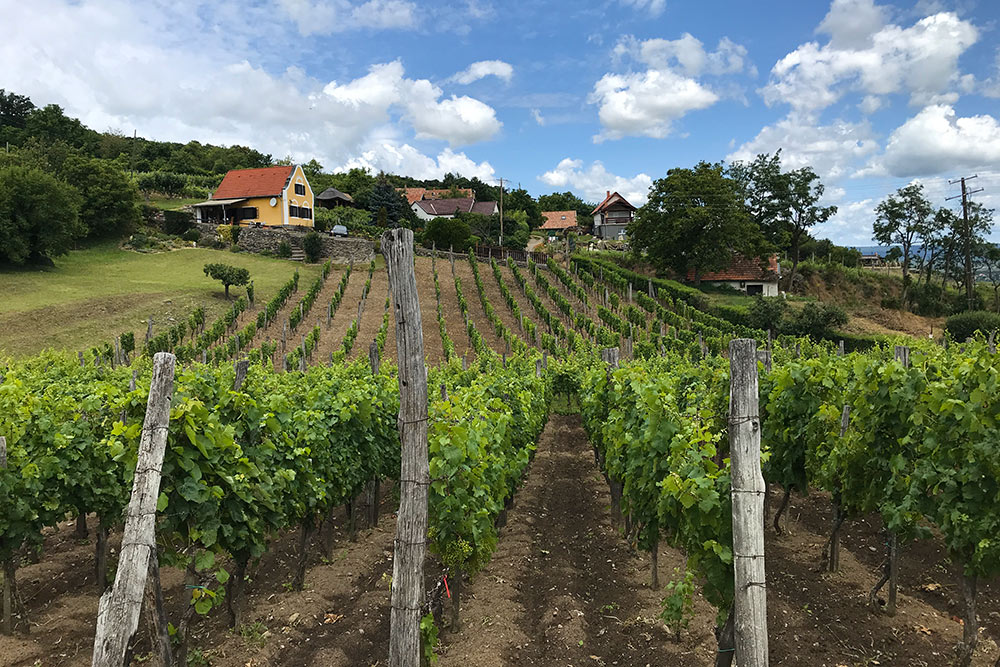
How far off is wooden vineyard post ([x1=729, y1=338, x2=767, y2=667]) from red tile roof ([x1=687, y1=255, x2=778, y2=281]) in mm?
39547

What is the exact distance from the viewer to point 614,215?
61.3m

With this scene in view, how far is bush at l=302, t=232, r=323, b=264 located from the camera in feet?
129

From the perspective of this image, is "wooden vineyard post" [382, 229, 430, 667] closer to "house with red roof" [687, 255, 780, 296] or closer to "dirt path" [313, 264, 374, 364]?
"dirt path" [313, 264, 374, 364]

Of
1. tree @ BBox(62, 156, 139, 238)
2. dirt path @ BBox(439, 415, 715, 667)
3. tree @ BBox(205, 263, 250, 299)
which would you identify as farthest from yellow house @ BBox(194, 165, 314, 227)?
dirt path @ BBox(439, 415, 715, 667)

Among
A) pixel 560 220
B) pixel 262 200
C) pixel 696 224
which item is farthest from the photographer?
pixel 560 220

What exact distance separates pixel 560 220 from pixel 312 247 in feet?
124

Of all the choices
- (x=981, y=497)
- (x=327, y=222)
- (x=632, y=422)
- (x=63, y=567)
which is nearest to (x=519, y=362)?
(x=632, y=422)

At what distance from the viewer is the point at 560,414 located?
61.7 feet

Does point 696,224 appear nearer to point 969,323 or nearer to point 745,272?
point 745,272

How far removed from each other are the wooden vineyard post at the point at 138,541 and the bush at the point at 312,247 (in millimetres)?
37943

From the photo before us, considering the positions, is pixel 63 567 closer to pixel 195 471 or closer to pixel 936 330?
pixel 195 471

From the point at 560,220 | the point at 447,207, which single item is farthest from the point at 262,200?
the point at 560,220

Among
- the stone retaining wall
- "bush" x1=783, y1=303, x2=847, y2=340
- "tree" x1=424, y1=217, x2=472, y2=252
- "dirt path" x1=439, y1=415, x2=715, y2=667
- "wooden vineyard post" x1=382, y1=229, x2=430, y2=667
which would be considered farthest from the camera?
"tree" x1=424, y1=217, x2=472, y2=252

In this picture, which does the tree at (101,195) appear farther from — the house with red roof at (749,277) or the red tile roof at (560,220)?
the red tile roof at (560,220)
